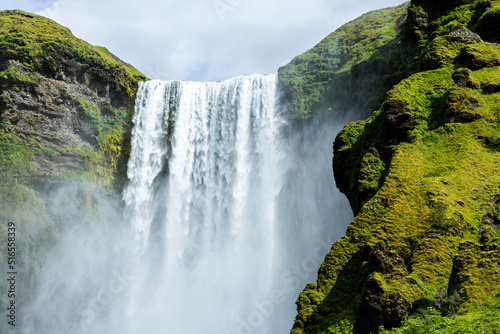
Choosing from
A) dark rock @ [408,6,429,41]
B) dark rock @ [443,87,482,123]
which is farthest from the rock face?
dark rock @ [443,87,482,123]

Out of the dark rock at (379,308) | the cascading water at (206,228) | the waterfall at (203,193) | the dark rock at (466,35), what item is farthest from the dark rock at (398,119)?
the waterfall at (203,193)

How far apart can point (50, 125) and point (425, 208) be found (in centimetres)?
2796

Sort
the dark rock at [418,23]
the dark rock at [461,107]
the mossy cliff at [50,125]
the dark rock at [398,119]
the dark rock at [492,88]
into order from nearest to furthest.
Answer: the dark rock at [461,107]
the dark rock at [398,119]
the dark rock at [492,88]
the dark rock at [418,23]
the mossy cliff at [50,125]

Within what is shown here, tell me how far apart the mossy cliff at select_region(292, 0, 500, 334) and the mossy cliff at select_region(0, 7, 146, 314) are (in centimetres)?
2211

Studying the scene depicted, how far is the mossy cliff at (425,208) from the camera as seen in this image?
25.5 feet

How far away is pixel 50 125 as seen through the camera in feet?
98.2

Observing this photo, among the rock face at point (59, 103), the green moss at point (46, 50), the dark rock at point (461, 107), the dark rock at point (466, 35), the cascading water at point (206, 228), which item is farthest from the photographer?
the green moss at point (46, 50)

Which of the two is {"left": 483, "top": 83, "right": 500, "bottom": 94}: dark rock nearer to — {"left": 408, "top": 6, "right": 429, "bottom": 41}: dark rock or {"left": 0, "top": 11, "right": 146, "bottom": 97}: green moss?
{"left": 408, "top": 6, "right": 429, "bottom": 41}: dark rock

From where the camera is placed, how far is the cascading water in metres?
27.2

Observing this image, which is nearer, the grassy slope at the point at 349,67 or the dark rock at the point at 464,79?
the dark rock at the point at 464,79

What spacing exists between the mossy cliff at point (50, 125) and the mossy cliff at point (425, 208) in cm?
2211

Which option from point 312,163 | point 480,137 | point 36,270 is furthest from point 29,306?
point 480,137

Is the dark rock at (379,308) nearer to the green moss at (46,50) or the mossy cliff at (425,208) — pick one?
the mossy cliff at (425,208)

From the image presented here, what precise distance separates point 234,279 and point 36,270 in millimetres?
13524
